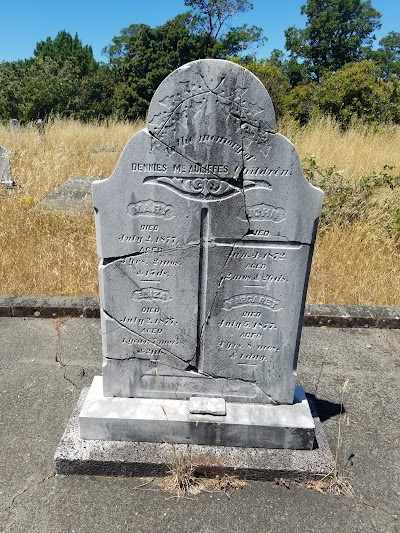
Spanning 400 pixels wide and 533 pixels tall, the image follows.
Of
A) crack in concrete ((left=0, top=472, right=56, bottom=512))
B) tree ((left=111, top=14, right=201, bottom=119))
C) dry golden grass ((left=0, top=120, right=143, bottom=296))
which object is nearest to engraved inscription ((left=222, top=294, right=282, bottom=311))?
crack in concrete ((left=0, top=472, right=56, bottom=512))

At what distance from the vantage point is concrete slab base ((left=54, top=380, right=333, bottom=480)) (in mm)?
2227

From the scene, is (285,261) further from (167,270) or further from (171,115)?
(171,115)

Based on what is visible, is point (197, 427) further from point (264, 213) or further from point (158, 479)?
point (264, 213)

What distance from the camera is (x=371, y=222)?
5742 millimetres

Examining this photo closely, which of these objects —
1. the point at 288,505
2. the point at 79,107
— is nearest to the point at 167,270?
the point at 288,505

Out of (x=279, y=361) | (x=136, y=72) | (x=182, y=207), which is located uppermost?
(x=136, y=72)

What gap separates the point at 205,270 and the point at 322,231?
3817 mm

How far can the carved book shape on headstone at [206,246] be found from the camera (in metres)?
1.98

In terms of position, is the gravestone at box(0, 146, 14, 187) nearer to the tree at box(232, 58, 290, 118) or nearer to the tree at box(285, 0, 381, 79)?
the tree at box(232, 58, 290, 118)

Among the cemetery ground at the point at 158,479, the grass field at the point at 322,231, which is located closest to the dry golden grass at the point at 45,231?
the grass field at the point at 322,231

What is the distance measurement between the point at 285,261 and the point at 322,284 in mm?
2425

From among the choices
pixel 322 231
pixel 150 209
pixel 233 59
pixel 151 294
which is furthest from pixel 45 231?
pixel 233 59

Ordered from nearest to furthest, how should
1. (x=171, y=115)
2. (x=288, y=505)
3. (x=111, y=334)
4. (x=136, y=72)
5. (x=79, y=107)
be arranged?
1. (x=171, y=115)
2. (x=288, y=505)
3. (x=111, y=334)
4. (x=79, y=107)
5. (x=136, y=72)

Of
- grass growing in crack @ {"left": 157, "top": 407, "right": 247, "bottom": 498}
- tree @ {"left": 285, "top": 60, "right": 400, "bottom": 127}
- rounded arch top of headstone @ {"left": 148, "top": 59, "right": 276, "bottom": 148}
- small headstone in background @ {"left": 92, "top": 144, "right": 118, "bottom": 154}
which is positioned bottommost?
grass growing in crack @ {"left": 157, "top": 407, "right": 247, "bottom": 498}
